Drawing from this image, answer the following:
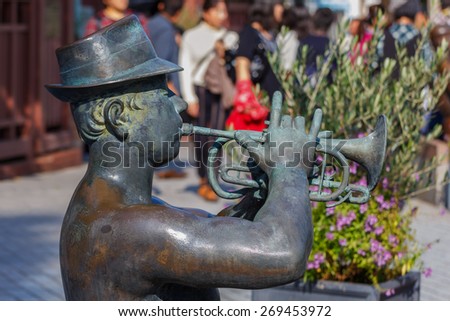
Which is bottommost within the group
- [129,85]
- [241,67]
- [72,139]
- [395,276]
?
→ [72,139]

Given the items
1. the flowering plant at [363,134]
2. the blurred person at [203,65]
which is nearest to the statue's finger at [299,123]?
the flowering plant at [363,134]

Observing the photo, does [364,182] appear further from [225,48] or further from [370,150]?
[225,48]

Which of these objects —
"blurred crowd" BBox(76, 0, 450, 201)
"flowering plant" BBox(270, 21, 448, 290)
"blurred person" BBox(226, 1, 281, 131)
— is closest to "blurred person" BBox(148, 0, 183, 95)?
"blurred crowd" BBox(76, 0, 450, 201)

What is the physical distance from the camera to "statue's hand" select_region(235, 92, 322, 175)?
9.11 ft

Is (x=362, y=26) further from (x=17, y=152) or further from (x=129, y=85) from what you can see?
(x=129, y=85)

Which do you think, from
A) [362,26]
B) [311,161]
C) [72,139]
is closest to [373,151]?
[311,161]

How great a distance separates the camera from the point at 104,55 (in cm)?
288

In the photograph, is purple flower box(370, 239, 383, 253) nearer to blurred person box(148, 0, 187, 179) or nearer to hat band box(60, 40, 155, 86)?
hat band box(60, 40, 155, 86)

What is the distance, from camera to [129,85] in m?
2.89

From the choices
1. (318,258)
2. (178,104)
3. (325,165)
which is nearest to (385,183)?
(318,258)

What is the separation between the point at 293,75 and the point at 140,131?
9.13ft

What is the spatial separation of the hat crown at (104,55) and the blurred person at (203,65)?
6527mm

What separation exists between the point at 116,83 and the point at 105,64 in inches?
3.1

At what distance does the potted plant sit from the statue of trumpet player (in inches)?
84.2
